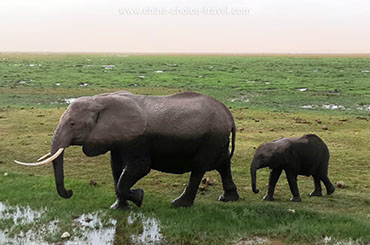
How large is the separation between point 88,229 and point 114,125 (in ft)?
6.15

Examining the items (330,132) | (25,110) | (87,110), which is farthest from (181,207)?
(25,110)

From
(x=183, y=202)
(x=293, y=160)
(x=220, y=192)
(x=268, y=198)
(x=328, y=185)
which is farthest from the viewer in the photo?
(x=220, y=192)

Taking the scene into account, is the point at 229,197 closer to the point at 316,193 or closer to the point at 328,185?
the point at 316,193

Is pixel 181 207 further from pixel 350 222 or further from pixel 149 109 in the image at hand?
pixel 350 222

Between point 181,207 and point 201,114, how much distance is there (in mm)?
1903

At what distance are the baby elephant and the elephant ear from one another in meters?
2.74

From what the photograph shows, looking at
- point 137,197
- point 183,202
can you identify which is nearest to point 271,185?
point 183,202

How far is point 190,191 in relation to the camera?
795 centimetres

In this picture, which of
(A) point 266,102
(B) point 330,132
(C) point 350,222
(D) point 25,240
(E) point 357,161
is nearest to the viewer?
(D) point 25,240

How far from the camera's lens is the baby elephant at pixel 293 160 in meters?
8.41

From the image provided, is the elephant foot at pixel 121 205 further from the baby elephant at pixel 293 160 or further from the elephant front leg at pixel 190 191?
the baby elephant at pixel 293 160

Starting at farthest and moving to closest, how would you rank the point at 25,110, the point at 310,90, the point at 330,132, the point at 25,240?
the point at 310,90 → the point at 25,110 → the point at 330,132 → the point at 25,240

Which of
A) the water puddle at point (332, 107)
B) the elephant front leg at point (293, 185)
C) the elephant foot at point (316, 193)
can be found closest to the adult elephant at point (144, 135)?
the elephant front leg at point (293, 185)

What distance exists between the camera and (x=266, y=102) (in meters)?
26.2
